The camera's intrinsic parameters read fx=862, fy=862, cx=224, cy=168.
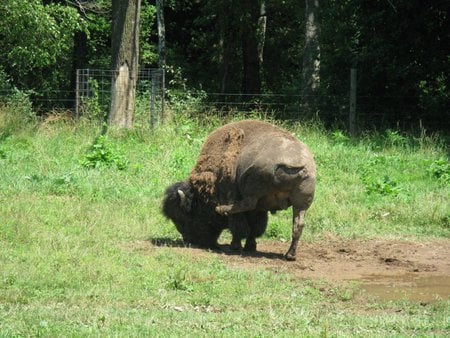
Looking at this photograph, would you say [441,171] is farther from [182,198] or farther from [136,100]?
[136,100]

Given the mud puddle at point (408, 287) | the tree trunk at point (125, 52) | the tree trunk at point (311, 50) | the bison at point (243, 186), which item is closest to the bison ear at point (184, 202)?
the bison at point (243, 186)

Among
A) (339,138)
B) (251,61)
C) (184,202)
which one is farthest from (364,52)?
(184,202)

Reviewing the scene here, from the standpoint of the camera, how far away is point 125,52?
2092cm

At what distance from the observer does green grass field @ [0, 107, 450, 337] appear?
789 centimetres

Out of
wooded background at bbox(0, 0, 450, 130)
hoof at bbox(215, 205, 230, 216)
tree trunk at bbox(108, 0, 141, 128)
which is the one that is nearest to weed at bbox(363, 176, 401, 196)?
hoof at bbox(215, 205, 230, 216)

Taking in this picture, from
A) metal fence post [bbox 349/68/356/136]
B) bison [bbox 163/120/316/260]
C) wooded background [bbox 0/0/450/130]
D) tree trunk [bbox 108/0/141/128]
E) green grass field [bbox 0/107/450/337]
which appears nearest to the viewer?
green grass field [bbox 0/107/450/337]

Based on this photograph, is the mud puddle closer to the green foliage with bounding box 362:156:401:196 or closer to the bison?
the bison

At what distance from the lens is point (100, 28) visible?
1411 inches

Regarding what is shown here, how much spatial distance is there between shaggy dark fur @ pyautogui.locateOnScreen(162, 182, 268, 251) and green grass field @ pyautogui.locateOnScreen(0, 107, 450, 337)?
0.55m

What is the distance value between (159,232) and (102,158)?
14.3 feet

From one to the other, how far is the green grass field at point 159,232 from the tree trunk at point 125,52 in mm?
1176

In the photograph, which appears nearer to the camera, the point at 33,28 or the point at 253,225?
the point at 253,225

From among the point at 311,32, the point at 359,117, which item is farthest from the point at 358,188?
the point at 311,32

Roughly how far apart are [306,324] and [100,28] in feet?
97.0
